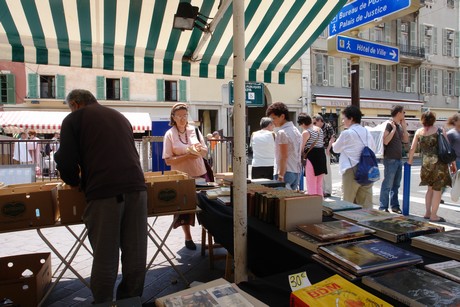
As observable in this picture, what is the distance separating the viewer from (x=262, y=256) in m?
1.96

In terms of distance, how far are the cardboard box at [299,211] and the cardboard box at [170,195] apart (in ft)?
3.26

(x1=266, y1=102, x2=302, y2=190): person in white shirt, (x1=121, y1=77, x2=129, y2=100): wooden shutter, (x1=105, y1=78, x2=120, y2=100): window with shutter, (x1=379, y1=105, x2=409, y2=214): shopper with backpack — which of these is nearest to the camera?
Answer: (x1=266, y1=102, x2=302, y2=190): person in white shirt

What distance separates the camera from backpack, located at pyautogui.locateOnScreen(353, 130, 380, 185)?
393cm

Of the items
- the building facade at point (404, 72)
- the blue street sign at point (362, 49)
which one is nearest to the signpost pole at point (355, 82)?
the blue street sign at point (362, 49)

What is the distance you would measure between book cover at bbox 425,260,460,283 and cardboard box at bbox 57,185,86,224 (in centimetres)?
219

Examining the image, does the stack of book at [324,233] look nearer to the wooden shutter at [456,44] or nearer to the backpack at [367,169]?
the backpack at [367,169]

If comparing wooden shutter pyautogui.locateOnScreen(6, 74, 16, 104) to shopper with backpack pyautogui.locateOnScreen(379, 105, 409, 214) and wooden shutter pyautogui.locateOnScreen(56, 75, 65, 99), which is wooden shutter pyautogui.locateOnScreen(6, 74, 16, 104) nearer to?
wooden shutter pyautogui.locateOnScreen(56, 75, 65, 99)

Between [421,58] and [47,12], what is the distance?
29309 millimetres

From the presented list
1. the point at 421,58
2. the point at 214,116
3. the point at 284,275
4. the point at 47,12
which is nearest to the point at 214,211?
the point at 284,275

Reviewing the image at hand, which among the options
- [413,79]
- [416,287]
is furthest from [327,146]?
[413,79]

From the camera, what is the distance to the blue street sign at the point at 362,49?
465cm

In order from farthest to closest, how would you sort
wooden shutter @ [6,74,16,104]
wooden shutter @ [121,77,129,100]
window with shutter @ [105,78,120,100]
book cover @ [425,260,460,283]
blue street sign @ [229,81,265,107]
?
window with shutter @ [105,78,120,100]
wooden shutter @ [121,77,129,100]
wooden shutter @ [6,74,16,104]
blue street sign @ [229,81,265,107]
book cover @ [425,260,460,283]

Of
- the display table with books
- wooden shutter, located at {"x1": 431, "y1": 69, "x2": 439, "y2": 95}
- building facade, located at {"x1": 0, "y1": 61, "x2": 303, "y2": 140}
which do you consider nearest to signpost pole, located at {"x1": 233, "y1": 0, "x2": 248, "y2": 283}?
the display table with books

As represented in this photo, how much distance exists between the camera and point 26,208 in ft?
7.76
